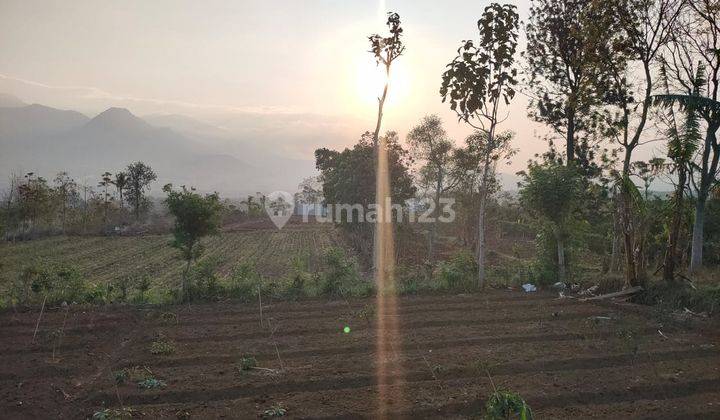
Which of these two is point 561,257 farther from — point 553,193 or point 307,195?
point 307,195

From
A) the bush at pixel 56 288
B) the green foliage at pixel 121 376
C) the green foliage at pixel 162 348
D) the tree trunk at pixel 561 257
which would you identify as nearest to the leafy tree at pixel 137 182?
the bush at pixel 56 288

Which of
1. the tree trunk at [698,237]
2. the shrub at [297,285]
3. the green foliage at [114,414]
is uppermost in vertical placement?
the tree trunk at [698,237]

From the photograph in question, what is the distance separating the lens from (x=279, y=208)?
243 ft

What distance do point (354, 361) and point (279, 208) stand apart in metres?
65.4

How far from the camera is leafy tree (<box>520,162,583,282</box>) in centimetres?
1616

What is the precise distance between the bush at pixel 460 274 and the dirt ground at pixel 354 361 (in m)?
2.69

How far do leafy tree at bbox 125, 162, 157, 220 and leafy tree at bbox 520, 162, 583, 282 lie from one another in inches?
1803

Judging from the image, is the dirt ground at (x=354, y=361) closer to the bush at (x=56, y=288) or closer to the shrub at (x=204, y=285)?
the bush at (x=56, y=288)

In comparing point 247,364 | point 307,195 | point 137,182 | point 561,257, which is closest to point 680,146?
point 561,257

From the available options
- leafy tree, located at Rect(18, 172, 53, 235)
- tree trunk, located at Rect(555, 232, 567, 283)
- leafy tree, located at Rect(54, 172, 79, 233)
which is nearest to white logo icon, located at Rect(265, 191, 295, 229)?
leafy tree, located at Rect(54, 172, 79, 233)

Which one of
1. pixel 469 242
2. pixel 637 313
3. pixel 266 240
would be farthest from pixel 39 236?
pixel 637 313

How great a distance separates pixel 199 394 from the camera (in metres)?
8.31

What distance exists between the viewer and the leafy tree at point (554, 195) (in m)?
16.2

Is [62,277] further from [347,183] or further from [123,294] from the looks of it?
[347,183]
